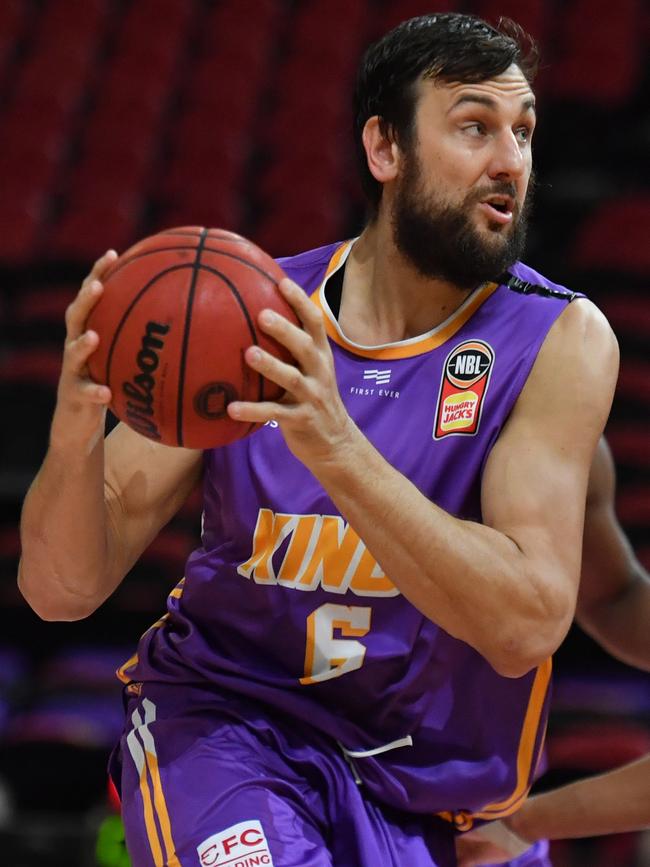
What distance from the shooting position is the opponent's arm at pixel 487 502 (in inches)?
84.7

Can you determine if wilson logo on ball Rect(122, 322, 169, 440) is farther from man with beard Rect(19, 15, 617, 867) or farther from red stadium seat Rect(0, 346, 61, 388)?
red stadium seat Rect(0, 346, 61, 388)

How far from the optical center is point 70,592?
106 inches

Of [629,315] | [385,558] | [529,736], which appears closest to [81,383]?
[385,558]

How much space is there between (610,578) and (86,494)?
1.29 m

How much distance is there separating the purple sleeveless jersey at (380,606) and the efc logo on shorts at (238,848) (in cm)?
28

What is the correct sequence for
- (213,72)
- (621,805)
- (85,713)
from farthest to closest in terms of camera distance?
1. (213,72)
2. (85,713)
3. (621,805)

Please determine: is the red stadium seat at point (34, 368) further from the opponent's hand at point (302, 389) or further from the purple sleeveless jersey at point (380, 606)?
the opponent's hand at point (302, 389)

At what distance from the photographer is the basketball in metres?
2.19

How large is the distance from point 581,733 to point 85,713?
1.92 m

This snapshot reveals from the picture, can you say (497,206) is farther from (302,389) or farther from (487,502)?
(302,389)

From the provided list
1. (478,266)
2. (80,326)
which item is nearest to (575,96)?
(478,266)

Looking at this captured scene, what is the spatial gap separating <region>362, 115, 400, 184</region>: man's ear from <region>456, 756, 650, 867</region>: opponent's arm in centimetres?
137

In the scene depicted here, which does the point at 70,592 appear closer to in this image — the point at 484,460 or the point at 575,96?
the point at 484,460

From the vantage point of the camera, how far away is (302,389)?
2.12 m
